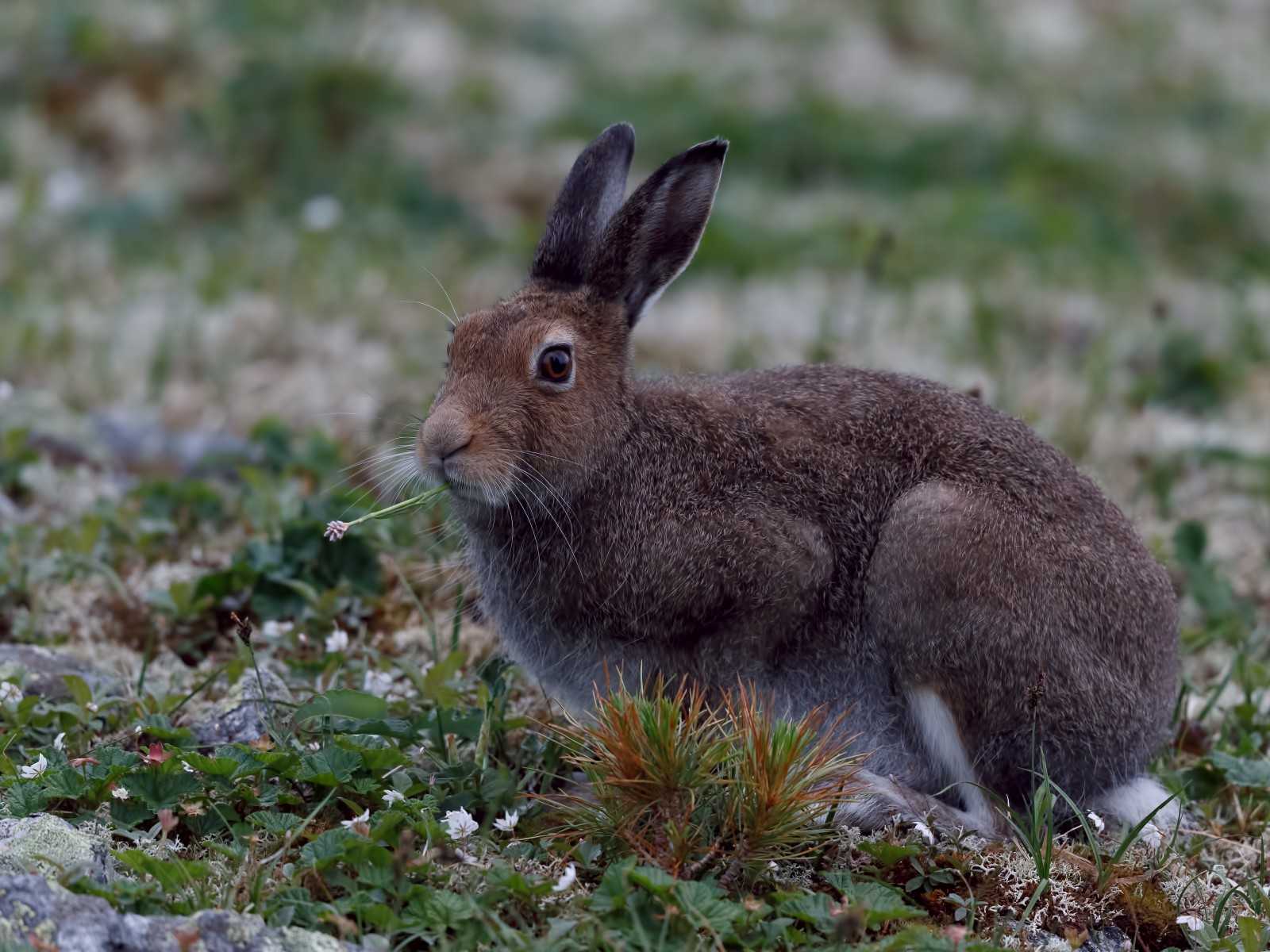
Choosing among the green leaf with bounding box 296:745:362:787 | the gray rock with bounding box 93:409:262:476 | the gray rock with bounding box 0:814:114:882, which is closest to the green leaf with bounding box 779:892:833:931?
the green leaf with bounding box 296:745:362:787

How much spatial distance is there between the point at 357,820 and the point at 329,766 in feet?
1.18

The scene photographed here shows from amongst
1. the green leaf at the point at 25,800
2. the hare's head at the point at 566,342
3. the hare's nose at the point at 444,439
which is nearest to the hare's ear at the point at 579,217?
the hare's head at the point at 566,342

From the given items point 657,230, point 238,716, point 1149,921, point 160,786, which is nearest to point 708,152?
point 657,230

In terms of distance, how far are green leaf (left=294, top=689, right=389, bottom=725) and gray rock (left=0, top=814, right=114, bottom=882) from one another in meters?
0.82

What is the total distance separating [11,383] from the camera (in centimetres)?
867

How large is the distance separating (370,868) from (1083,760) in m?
2.42

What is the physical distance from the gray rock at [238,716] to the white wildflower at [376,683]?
30cm

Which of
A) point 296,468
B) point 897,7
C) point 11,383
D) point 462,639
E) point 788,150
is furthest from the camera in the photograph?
point 897,7

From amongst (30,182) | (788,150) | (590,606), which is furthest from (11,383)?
(788,150)

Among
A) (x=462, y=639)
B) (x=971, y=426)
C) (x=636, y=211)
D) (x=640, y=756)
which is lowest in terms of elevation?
(x=462, y=639)

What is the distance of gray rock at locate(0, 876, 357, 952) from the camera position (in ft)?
12.3

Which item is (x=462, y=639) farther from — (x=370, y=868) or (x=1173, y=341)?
(x=1173, y=341)

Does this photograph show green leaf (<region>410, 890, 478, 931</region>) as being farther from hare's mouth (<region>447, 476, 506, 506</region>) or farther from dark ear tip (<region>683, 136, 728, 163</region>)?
dark ear tip (<region>683, 136, 728, 163</region>)

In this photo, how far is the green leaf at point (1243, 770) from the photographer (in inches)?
214
